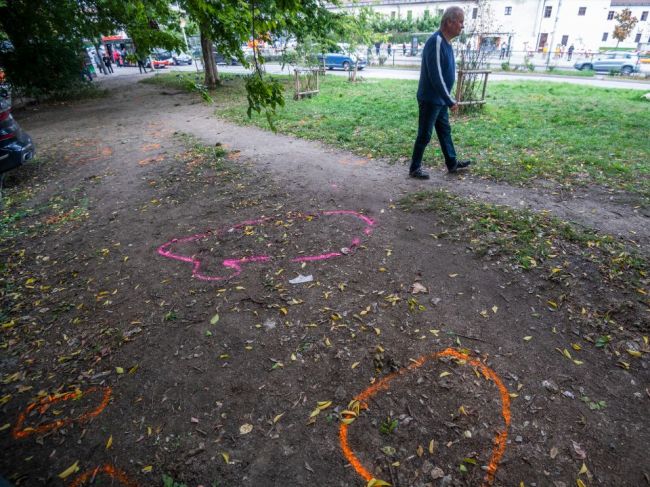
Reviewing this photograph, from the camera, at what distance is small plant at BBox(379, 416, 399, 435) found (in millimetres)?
2102

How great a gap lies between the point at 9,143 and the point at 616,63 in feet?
96.3

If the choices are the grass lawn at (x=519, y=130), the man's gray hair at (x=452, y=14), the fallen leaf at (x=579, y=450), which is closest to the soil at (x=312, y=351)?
the fallen leaf at (x=579, y=450)

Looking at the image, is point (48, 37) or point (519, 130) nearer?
point (519, 130)

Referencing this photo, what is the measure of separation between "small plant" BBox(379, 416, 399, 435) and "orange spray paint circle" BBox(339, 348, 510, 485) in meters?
A: 0.18

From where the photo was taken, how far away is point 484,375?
2393mm

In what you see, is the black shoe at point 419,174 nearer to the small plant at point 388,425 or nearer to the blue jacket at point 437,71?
the blue jacket at point 437,71

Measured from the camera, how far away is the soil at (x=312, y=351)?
2.00 m

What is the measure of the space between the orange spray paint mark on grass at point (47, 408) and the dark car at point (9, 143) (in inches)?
219

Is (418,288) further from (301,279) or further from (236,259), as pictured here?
(236,259)

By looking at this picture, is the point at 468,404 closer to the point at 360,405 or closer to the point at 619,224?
the point at 360,405

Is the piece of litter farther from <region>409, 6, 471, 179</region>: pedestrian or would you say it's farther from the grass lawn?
the grass lawn

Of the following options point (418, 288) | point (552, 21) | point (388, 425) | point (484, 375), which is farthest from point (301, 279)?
point (552, 21)

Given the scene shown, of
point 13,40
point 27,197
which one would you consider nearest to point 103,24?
point 13,40

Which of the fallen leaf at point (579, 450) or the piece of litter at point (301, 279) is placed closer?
the fallen leaf at point (579, 450)
